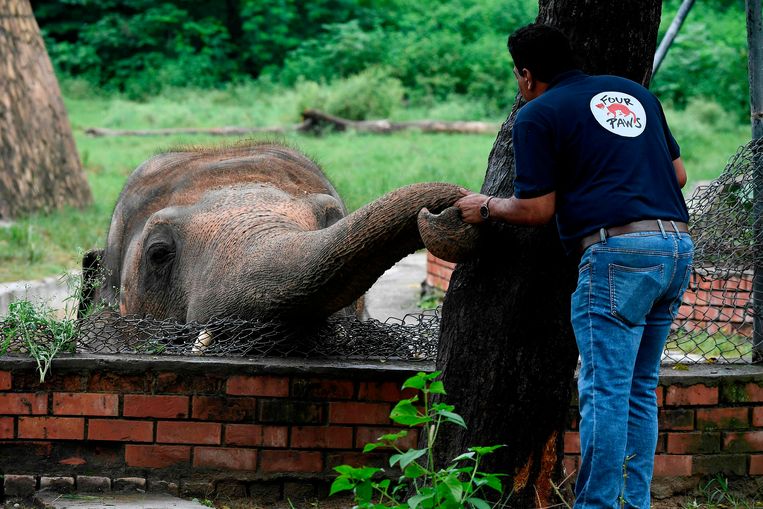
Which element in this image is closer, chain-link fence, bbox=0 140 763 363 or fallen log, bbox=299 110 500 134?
chain-link fence, bbox=0 140 763 363

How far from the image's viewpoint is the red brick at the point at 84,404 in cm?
475

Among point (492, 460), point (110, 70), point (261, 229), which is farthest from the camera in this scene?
point (110, 70)

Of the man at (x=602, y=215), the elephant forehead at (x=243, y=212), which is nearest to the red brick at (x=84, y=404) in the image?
the elephant forehead at (x=243, y=212)

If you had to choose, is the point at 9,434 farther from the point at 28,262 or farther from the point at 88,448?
the point at 28,262

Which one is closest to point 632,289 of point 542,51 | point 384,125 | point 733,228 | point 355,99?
point 542,51

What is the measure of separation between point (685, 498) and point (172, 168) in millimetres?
3694

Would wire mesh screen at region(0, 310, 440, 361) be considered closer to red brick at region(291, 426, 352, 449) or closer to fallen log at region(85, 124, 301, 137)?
red brick at region(291, 426, 352, 449)

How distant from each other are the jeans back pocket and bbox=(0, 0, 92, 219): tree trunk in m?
9.87

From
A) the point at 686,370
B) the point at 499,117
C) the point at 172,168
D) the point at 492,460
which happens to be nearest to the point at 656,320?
the point at 492,460

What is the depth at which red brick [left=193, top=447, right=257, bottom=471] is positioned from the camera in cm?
480

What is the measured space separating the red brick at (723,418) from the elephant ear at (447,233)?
160 centimetres

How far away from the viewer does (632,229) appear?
3871 mm

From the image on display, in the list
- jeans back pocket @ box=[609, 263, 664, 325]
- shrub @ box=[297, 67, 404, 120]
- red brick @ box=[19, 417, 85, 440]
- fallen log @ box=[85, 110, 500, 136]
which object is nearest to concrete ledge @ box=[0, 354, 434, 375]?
red brick @ box=[19, 417, 85, 440]

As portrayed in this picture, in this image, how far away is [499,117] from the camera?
2523 centimetres
